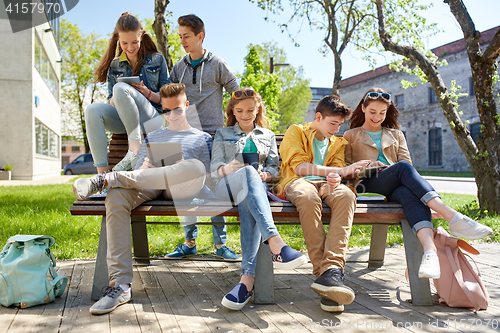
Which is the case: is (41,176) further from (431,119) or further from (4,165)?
(431,119)

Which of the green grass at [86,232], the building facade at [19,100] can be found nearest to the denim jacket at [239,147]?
the green grass at [86,232]

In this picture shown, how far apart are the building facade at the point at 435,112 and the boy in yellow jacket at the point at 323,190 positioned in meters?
25.4

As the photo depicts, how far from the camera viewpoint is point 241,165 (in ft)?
9.82

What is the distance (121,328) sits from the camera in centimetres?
229

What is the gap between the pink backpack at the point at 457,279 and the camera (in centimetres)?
259

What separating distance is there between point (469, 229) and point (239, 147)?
5.81ft

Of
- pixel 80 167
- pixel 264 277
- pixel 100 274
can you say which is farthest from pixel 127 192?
pixel 80 167

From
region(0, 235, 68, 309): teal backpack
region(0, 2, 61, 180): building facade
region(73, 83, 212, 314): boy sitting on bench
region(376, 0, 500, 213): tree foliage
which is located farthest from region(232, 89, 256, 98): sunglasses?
region(0, 2, 61, 180): building facade

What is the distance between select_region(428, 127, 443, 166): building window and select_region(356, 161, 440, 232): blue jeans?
28346mm

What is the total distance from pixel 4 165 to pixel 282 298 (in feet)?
51.7

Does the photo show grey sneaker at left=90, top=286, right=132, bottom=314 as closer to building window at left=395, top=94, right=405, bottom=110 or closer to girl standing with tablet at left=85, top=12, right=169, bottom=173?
girl standing with tablet at left=85, top=12, right=169, bottom=173

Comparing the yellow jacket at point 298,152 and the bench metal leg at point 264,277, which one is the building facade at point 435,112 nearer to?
the yellow jacket at point 298,152

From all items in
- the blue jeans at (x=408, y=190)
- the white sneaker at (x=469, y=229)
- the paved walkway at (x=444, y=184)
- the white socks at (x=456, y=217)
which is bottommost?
the paved walkway at (x=444, y=184)

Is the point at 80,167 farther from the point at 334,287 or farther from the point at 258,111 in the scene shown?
the point at 334,287
